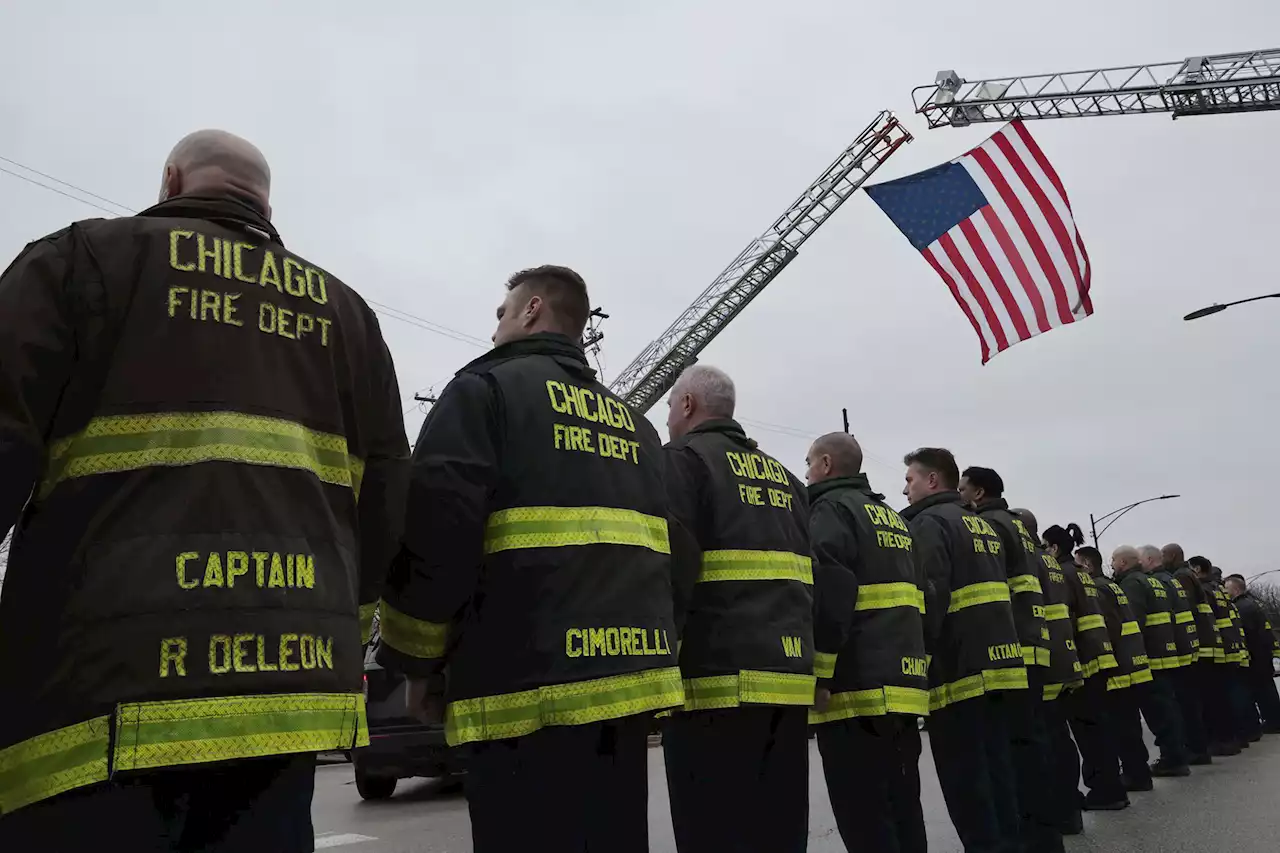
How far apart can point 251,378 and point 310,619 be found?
514 mm

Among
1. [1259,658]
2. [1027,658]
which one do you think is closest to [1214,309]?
[1259,658]

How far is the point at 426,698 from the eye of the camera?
3088mm

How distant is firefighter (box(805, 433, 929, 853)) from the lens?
5.03 metres

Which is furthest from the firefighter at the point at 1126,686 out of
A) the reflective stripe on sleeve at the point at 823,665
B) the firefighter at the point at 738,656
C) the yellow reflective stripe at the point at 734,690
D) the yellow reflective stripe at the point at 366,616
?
the yellow reflective stripe at the point at 366,616

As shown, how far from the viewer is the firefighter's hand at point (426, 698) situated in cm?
308

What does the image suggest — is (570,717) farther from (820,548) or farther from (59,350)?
(820,548)

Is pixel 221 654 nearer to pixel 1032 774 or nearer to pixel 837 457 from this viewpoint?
pixel 837 457

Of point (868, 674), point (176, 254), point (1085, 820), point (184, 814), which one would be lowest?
point (1085, 820)

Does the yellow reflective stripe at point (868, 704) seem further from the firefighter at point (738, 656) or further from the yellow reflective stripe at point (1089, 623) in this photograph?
the yellow reflective stripe at point (1089, 623)

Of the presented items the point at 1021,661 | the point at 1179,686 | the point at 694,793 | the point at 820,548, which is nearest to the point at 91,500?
the point at 694,793

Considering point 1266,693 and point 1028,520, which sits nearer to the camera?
point 1028,520

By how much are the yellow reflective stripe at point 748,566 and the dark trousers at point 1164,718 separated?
27.5 ft

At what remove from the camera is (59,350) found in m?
2.09

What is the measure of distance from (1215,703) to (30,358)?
1464 cm
